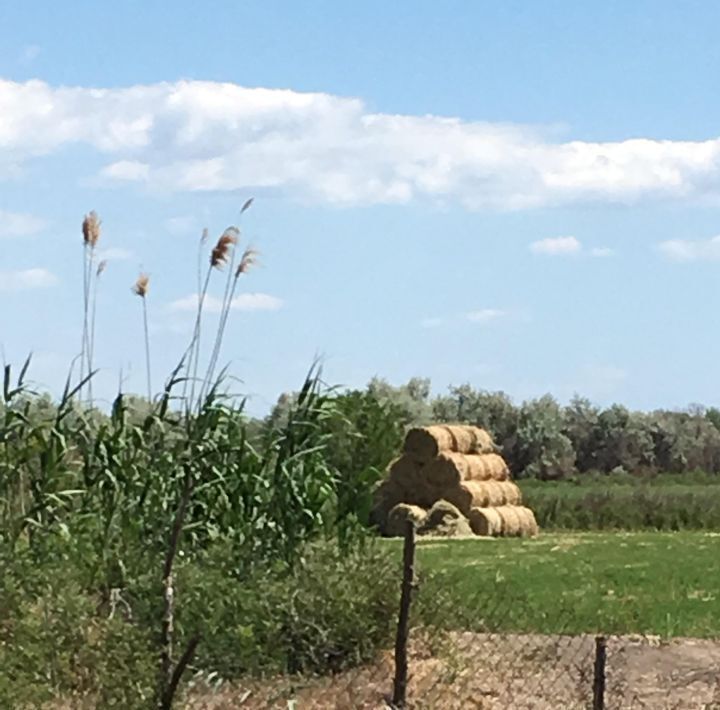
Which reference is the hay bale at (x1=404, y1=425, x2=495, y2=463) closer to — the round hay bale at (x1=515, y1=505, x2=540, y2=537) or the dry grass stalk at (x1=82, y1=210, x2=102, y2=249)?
the round hay bale at (x1=515, y1=505, x2=540, y2=537)

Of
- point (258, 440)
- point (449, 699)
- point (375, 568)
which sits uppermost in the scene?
point (258, 440)

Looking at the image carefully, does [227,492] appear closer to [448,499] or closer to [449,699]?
[449,699]

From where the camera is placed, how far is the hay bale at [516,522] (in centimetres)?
2762

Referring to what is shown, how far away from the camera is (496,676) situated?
9859mm

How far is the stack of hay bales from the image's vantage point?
27.3 meters

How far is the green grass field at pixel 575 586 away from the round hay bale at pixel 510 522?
4146 millimetres

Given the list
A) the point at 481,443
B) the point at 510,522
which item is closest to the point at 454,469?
the point at 510,522

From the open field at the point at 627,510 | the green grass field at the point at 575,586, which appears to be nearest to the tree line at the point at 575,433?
the open field at the point at 627,510

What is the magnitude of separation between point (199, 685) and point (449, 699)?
136 centimetres

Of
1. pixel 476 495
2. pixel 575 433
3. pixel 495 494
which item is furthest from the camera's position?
pixel 575 433

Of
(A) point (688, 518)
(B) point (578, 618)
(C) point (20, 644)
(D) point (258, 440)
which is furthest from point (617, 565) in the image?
(A) point (688, 518)

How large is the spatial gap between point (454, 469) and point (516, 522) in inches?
52.0

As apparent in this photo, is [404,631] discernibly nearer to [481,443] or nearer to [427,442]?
[427,442]

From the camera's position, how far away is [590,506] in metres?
32.0
